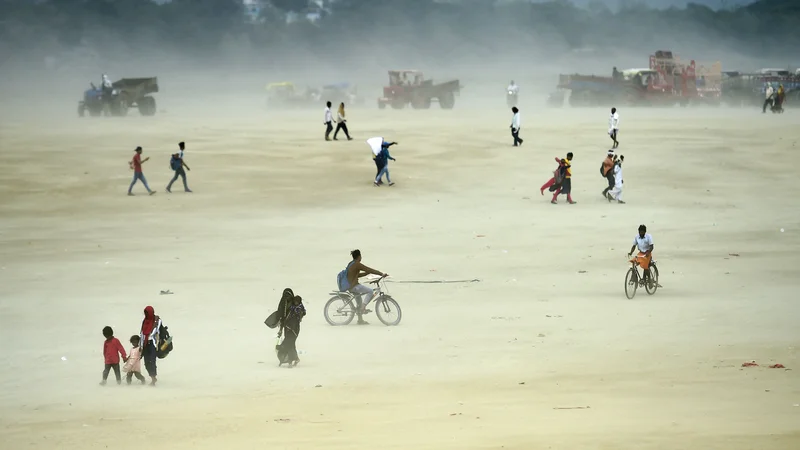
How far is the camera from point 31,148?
42281 millimetres

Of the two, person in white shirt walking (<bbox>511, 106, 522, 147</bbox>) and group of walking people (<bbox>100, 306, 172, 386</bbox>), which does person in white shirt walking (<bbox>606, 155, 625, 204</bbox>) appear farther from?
group of walking people (<bbox>100, 306, 172, 386</bbox>)

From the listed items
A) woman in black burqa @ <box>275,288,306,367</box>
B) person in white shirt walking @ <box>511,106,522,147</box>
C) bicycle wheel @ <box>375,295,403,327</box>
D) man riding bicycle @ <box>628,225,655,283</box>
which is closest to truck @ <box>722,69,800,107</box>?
person in white shirt walking @ <box>511,106,522,147</box>

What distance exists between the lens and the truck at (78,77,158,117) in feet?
199

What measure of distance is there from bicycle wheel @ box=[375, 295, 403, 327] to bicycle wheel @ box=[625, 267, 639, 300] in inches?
153

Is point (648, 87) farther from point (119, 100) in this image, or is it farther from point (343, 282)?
point (343, 282)

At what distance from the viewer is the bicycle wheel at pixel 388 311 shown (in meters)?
17.2

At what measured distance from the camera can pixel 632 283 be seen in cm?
1919

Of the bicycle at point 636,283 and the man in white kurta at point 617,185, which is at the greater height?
the man in white kurta at point 617,185

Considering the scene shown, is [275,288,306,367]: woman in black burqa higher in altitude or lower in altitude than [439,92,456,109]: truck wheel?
lower

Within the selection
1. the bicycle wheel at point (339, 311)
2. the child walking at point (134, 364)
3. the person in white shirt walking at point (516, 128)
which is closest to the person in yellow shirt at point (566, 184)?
the person in white shirt walking at point (516, 128)

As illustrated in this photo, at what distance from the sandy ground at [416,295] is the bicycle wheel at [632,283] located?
25cm

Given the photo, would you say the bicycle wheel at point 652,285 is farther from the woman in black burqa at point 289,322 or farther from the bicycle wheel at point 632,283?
the woman in black burqa at point 289,322

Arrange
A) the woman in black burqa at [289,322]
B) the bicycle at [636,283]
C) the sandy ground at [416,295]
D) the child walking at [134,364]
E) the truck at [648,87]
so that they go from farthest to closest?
the truck at [648,87]
the bicycle at [636,283]
the woman in black burqa at [289,322]
the child walking at [134,364]
the sandy ground at [416,295]

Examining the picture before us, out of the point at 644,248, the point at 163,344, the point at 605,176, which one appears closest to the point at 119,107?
the point at 605,176
